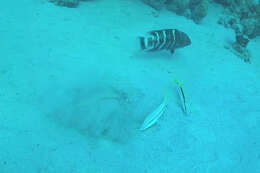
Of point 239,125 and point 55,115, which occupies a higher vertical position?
point 55,115

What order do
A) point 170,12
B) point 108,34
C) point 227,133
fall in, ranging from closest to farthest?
point 227,133 < point 108,34 < point 170,12

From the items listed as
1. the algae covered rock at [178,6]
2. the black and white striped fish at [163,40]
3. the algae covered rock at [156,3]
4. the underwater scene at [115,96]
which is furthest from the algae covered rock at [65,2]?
the algae covered rock at [178,6]

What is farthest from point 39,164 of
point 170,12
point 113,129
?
point 170,12

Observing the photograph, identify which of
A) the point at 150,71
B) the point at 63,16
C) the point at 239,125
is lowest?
the point at 239,125

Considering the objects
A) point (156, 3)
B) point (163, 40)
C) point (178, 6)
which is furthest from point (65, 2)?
point (178, 6)

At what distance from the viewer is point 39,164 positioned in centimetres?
261

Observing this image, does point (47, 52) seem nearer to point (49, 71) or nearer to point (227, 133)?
point (49, 71)

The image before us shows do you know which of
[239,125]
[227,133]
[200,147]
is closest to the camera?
[200,147]

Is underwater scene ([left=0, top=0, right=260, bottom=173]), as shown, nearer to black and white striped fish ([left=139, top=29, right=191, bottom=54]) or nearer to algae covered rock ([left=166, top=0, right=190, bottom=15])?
black and white striped fish ([left=139, top=29, right=191, bottom=54])

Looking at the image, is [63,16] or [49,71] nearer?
[49,71]

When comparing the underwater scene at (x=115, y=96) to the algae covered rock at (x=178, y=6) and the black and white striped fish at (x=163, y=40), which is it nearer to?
the black and white striped fish at (x=163, y=40)

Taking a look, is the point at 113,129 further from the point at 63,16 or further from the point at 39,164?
the point at 63,16

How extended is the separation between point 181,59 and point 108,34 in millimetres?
2051

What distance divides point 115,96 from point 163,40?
2078 millimetres
